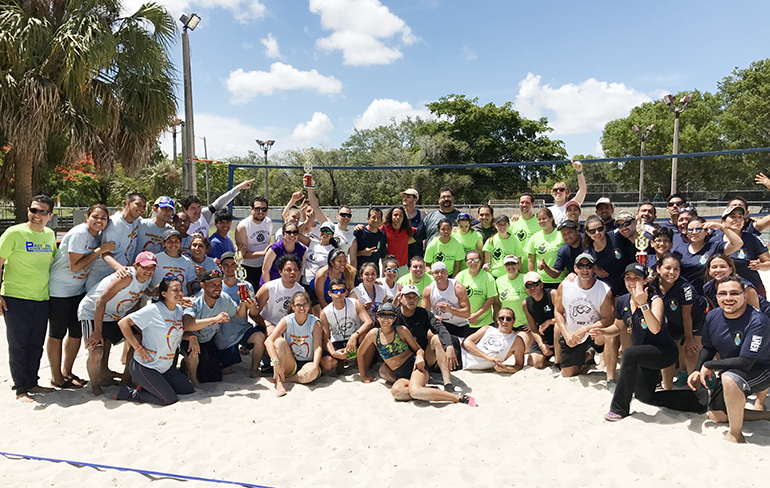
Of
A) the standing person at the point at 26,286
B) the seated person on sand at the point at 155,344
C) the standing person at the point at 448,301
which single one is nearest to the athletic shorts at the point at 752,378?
the standing person at the point at 448,301

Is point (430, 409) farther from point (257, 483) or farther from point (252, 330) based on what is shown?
point (252, 330)

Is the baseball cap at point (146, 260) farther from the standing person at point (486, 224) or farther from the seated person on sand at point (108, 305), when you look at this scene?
the standing person at point (486, 224)

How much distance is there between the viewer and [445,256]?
16.8 ft

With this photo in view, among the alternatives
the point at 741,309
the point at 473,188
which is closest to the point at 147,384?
the point at 741,309

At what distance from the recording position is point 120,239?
4051 mm

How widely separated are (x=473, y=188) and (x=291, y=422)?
2707 centimetres

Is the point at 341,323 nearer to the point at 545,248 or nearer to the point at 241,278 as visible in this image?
the point at 241,278

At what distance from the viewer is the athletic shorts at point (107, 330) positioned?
382 centimetres

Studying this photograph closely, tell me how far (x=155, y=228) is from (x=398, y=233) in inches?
97.2

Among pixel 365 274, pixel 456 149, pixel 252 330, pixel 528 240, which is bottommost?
pixel 252 330

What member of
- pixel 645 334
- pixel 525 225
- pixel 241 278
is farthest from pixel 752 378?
pixel 241 278

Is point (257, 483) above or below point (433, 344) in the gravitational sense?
below

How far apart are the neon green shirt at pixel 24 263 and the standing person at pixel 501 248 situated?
3.96 metres

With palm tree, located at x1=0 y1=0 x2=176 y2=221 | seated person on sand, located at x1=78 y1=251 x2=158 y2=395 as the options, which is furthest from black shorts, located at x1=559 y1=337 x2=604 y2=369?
palm tree, located at x1=0 y1=0 x2=176 y2=221
